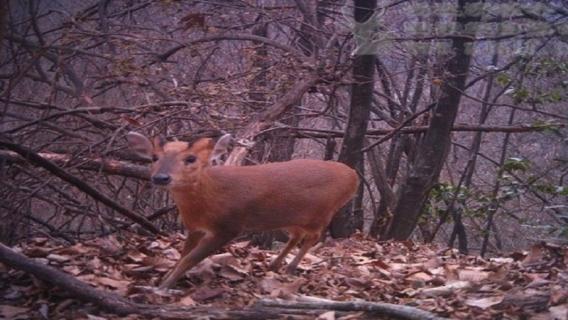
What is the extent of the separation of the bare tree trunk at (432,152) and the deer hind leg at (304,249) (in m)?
2.54

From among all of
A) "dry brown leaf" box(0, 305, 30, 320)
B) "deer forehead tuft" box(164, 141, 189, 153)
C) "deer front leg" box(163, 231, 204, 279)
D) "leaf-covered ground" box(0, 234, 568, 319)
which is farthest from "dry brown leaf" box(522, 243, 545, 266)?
"dry brown leaf" box(0, 305, 30, 320)

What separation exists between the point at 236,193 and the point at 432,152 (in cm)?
349

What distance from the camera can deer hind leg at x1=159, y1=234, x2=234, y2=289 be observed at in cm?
516

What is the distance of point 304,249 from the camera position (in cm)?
628

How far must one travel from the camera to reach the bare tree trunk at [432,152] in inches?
332

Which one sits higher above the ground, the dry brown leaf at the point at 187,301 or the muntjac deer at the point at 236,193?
the muntjac deer at the point at 236,193

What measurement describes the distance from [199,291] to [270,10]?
604cm

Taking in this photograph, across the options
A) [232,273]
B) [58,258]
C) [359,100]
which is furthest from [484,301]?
[359,100]

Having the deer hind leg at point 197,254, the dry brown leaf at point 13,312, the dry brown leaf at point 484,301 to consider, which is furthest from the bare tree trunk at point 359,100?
the dry brown leaf at point 13,312

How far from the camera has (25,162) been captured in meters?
6.82

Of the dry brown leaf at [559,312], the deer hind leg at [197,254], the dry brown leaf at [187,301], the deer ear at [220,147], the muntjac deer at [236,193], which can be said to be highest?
the deer ear at [220,147]

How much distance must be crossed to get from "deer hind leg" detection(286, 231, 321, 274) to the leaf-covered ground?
8 cm

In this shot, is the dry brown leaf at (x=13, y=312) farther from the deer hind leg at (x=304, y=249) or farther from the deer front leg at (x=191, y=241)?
the deer hind leg at (x=304, y=249)

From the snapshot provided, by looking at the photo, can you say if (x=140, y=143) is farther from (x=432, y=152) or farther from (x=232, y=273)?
(x=432, y=152)
